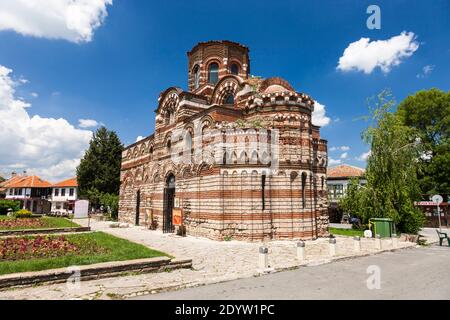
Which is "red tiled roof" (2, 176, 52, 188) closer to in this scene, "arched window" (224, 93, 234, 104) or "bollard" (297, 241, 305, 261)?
"arched window" (224, 93, 234, 104)

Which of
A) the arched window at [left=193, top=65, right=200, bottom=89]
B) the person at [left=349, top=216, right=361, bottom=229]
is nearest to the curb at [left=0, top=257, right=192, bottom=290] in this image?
the person at [left=349, top=216, right=361, bottom=229]

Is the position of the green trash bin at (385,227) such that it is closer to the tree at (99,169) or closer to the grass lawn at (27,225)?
the grass lawn at (27,225)

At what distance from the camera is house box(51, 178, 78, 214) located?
160ft

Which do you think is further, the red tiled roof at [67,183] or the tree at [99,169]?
the red tiled roof at [67,183]

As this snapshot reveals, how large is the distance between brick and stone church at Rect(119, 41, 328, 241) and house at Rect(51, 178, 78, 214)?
3471 cm

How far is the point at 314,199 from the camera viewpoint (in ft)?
54.5

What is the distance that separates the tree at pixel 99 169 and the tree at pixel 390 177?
30.5 metres

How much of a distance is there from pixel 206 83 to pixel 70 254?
722 inches

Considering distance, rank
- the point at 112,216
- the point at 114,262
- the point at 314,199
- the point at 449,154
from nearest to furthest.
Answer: the point at 114,262 → the point at 314,199 → the point at 449,154 → the point at 112,216

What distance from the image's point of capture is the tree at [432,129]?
2800 cm

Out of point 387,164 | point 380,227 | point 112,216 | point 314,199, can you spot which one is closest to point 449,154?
point 387,164

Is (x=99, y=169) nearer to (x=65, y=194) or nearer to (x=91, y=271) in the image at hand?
(x=65, y=194)

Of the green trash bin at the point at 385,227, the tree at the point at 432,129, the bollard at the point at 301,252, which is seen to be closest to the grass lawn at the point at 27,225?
the bollard at the point at 301,252
